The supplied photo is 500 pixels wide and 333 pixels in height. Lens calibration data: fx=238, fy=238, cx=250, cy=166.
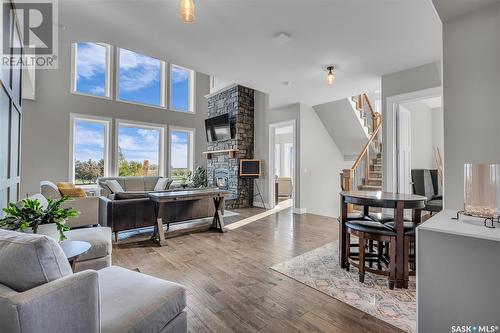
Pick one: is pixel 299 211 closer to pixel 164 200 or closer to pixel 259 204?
pixel 259 204

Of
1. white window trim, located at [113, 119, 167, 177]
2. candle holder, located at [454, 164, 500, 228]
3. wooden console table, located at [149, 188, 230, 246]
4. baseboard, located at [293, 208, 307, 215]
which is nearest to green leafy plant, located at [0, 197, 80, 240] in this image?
wooden console table, located at [149, 188, 230, 246]

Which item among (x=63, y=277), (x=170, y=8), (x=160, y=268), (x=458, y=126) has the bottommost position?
(x=160, y=268)

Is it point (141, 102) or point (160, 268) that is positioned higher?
point (141, 102)

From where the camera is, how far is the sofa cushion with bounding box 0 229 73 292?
938mm

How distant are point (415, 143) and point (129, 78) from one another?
27.2 ft

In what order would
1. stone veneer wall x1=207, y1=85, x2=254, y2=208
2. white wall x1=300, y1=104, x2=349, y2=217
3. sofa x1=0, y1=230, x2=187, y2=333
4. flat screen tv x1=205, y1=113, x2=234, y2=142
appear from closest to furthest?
sofa x1=0, y1=230, x2=187, y2=333 < white wall x1=300, y1=104, x2=349, y2=217 < stone veneer wall x1=207, y1=85, x2=254, y2=208 < flat screen tv x1=205, y1=113, x2=234, y2=142

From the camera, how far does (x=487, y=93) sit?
72.2 inches

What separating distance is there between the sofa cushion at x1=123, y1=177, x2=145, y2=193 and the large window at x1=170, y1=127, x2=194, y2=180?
164 cm

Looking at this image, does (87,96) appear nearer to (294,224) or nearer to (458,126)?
(294,224)

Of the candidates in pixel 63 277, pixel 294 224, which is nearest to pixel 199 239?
pixel 294 224

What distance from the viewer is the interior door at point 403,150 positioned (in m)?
4.06

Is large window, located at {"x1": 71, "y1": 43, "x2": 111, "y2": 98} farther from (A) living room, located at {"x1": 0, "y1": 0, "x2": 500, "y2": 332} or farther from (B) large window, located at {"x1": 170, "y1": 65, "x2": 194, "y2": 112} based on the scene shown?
(B) large window, located at {"x1": 170, "y1": 65, "x2": 194, "y2": 112}

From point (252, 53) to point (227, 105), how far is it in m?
3.93

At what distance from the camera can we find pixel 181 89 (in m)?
8.54
